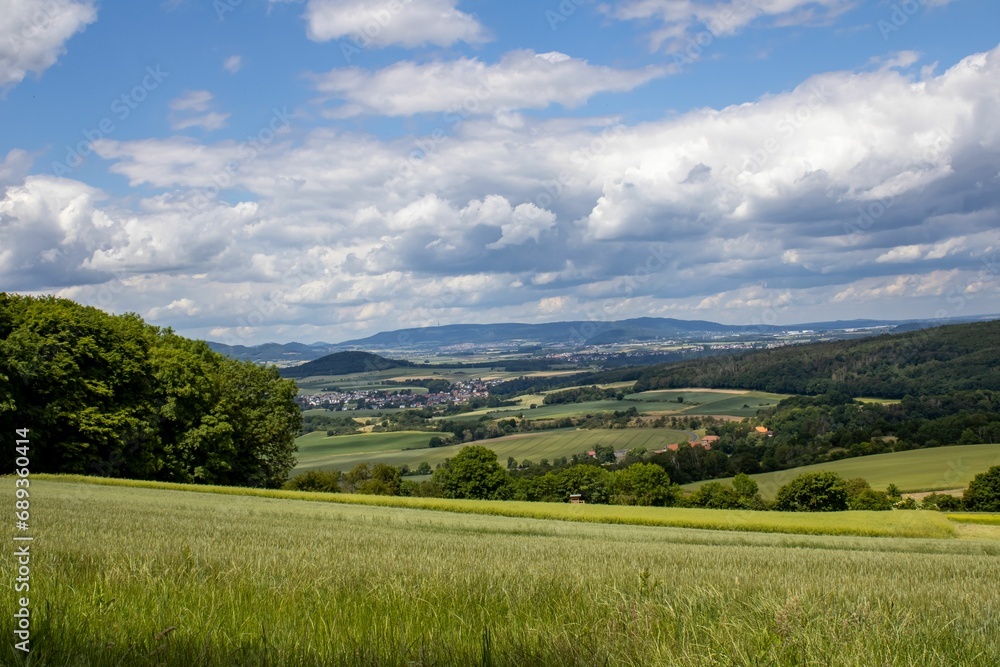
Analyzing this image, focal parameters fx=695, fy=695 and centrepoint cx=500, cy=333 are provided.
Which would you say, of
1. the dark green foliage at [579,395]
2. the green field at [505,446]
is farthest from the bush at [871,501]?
the dark green foliage at [579,395]

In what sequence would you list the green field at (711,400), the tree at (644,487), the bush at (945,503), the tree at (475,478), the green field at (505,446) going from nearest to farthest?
the bush at (945,503) → the tree at (475,478) → the tree at (644,487) → the green field at (505,446) → the green field at (711,400)

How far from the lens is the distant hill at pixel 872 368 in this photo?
14312 cm

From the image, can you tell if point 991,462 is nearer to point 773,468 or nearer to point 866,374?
point 773,468

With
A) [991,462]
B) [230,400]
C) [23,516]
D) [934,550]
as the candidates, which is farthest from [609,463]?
[23,516]

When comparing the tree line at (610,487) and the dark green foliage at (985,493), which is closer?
the dark green foliage at (985,493)

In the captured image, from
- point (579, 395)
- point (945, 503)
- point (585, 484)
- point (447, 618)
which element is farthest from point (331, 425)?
point (447, 618)

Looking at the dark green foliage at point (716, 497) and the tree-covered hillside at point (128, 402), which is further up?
the tree-covered hillside at point (128, 402)

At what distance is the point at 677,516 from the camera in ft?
125

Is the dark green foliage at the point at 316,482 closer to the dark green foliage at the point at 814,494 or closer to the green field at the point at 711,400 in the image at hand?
the dark green foliage at the point at 814,494

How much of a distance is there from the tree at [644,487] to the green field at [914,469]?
986 cm

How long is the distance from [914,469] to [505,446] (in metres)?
58.9

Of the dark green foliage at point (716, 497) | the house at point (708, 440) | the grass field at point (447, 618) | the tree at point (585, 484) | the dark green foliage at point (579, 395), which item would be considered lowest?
the dark green foliage at point (716, 497)

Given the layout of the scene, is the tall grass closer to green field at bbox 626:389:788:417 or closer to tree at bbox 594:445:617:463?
tree at bbox 594:445:617:463

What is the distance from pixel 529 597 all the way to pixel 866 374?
174 meters
